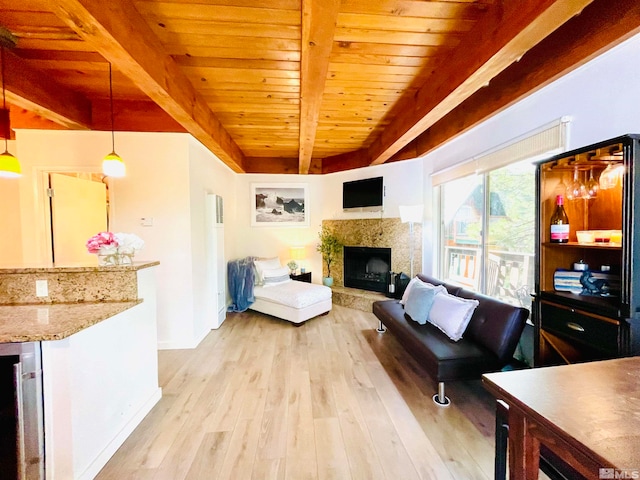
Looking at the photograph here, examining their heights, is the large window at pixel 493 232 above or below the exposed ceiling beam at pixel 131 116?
below

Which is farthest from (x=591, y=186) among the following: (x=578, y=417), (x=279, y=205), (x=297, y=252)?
(x=279, y=205)

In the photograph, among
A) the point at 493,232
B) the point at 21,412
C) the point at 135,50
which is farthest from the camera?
the point at 493,232

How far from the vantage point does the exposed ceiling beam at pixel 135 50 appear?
1271 mm

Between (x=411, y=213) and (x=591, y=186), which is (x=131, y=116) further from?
(x=591, y=186)

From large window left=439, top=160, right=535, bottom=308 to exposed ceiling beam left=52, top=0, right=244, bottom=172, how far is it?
10.1ft

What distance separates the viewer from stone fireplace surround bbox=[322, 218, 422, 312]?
4168 mm

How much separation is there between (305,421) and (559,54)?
10.3 feet

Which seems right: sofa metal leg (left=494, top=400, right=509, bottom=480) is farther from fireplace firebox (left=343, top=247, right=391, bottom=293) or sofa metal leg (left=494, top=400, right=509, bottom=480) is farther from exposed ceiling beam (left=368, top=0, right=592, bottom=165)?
fireplace firebox (left=343, top=247, right=391, bottom=293)

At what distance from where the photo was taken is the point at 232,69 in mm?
2115

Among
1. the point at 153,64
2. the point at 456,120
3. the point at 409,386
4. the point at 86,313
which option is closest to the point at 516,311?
the point at 409,386

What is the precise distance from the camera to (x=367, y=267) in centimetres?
483

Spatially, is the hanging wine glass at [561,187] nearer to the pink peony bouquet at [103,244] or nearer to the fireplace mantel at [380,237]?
the fireplace mantel at [380,237]

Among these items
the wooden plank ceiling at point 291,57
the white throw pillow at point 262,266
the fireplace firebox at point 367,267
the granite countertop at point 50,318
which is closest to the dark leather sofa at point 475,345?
the wooden plank ceiling at point 291,57

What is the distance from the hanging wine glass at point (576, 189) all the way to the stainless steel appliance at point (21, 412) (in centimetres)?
320
